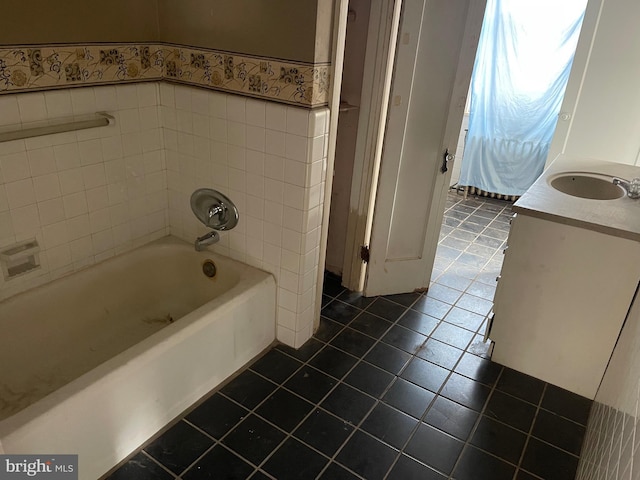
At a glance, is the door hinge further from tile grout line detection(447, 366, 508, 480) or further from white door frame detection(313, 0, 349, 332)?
tile grout line detection(447, 366, 508, 480)

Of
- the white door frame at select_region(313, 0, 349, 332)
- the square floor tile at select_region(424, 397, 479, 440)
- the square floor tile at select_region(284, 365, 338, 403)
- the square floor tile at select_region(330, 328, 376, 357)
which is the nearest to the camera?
the white door frame at select_region(313, 0, 349, 332)

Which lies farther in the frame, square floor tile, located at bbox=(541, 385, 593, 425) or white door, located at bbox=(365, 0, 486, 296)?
white door, located at bbox=(365, 0, 486, 296)

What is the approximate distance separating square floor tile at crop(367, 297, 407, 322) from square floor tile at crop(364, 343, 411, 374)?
0.28 metres

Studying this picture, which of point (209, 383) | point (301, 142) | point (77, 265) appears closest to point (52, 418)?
point (209, 383)

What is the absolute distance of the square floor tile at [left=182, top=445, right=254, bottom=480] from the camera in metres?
1.80

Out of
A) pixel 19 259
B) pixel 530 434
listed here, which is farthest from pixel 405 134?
pixel 19 259

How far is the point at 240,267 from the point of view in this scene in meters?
2.46

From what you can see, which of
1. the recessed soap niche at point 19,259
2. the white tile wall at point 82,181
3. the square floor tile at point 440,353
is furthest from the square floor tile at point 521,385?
the recessed soap niche at point 19,259

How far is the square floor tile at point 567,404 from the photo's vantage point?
223 centimetres

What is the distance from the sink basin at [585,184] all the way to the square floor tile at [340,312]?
1.35 metres

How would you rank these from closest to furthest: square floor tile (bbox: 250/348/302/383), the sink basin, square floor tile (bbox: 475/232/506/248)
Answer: square floor tile (bbox: 250/348/302/383) < the sink basin < square floor tile (bbox: 475/232/506/248)

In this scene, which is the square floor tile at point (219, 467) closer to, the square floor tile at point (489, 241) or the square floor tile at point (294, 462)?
the square floor tile at point (294, 462)

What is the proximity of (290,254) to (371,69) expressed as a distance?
1.07 metres

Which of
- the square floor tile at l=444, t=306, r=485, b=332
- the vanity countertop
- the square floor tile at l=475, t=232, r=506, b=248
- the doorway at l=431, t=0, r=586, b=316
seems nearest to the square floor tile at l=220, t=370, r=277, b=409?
the square floor tile at l=444, t=306, r=485, b=332
